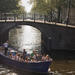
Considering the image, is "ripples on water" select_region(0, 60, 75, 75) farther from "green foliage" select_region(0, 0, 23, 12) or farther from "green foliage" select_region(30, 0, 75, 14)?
"green foliage" select_region(0, 0, 23, 12)

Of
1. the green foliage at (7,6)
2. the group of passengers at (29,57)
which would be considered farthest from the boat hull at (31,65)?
the green foliage at (7,6)

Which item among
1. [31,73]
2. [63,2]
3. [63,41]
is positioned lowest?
[31,73]

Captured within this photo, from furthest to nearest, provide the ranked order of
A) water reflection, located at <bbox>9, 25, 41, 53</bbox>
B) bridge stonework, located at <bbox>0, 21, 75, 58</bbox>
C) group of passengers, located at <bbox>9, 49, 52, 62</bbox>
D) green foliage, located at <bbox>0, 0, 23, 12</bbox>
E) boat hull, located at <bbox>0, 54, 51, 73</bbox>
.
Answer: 1. green foliage, located at <bbox>0, 0, 23, 12</bbox>
2. water reflection, located at <bbox>9, 25, 41, 53</bbox>
3. bridge stonework, located at <bbox>0, 21, 75, 58</bbox>
4. group of passengers, located at <bbox>9, 49, 52, 62</bbox>
5. boat hull, located at <bbox>0, 54, 51, 73</bbox>

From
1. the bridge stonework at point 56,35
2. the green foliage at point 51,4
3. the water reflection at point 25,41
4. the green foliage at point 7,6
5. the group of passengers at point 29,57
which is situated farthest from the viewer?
the green foliage at point 7,6

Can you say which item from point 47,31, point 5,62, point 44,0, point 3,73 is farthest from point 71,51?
point 44,0

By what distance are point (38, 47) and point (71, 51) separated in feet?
22.6

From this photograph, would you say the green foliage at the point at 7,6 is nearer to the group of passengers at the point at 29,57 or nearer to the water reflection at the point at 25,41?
the water reflection at the point at 25,41

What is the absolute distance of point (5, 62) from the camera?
28.1 metres

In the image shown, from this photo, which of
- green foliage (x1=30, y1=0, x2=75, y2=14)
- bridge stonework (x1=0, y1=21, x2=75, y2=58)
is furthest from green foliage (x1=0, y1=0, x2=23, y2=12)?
bridge stonework (x1=0, y1=21, x2=75, y2=58)

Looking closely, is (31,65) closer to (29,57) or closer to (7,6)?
A: (29,57)

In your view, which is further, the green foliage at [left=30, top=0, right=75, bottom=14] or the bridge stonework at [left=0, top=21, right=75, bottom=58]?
the green foliage at [left=30, top=0, right=75, bottom=14]

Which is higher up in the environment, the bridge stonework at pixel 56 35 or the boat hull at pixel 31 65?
the bridge stonework at pixel 56 35

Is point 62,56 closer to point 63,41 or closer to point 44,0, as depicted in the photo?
point 63,41

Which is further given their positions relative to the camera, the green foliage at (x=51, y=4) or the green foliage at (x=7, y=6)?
Answer: the green foliage at (x=7, y=6)
